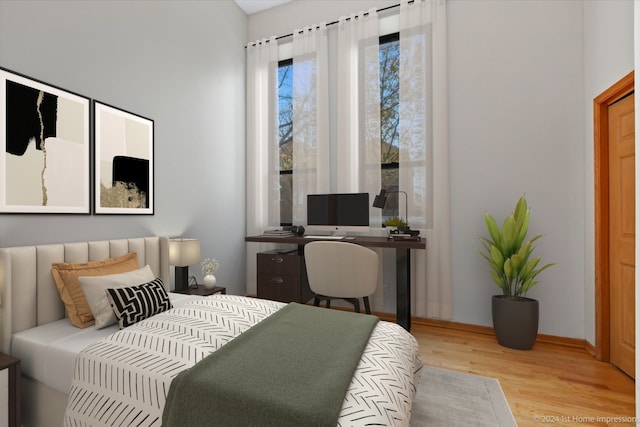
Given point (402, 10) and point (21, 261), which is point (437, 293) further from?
point (21, 261)

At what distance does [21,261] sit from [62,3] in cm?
174

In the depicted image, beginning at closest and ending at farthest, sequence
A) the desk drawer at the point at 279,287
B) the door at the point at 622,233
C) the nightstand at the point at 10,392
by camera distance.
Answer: the nightstand at the point at 10,392 → the door at the point at 622,233 → the desk drawer at the point at 279,287

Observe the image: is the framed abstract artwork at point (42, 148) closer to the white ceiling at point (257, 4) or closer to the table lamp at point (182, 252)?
the table lamp at point (182, 252)

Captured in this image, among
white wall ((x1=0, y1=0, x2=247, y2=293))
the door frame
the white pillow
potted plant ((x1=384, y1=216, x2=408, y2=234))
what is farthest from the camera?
potted plant ((x1=384, y1=216, x2=408, y2=234))

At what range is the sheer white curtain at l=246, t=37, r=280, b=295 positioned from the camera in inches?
154

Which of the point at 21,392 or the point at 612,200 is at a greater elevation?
the point at 612,200

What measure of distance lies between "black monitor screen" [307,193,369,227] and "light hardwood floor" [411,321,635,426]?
1325mm

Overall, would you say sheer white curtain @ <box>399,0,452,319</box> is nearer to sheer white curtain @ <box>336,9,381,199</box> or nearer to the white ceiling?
sheer white curtain @ <box>336,9,381,199</box>

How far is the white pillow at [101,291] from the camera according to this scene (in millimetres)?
1733

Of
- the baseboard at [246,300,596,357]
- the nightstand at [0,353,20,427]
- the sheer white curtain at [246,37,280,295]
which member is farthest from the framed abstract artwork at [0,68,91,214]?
the baseboard at [246,300,596,357]

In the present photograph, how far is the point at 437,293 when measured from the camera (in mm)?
3115

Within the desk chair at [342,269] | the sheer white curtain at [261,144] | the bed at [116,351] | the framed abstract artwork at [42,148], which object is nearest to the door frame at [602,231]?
the desk chair at [342,269]

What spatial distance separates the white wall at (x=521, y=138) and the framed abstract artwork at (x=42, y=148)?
3.26 metres

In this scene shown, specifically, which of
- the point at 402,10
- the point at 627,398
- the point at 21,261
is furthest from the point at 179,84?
→ the point at 627,398
